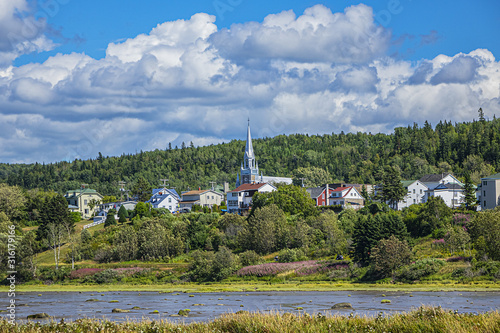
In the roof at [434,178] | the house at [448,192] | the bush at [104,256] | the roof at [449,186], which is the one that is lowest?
the bush at [104,256]

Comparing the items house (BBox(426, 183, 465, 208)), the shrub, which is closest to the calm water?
the shrub

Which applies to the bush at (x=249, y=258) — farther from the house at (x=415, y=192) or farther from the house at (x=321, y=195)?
the house at (x=415, y=192)

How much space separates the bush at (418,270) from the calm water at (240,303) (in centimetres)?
755

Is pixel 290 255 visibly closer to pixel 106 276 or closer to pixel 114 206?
pixel 106 276

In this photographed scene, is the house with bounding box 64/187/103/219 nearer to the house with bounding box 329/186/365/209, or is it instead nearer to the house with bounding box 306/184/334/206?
the house with bounding box 306/184/334/206

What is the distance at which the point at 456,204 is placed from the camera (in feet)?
350

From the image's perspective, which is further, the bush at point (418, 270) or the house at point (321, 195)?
the house at point (321, 195)

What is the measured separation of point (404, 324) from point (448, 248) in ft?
161

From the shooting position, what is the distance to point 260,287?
65875mm

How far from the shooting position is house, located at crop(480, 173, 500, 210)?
9375 cm

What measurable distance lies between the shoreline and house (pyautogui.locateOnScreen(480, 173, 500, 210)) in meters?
41.2

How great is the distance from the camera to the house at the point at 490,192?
93750 millimetres

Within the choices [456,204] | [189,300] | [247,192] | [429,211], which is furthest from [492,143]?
[189,300]

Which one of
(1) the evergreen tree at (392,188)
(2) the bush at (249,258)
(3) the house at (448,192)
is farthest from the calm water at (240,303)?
(3) the house at (448,192)
